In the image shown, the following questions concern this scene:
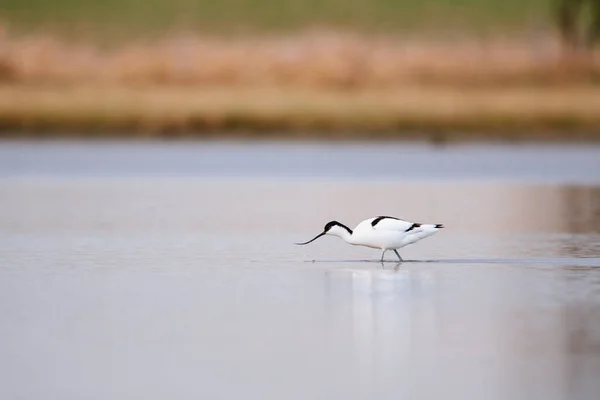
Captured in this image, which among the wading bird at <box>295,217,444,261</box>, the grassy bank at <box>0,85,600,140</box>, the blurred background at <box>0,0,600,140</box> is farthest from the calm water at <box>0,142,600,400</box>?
the blurred background at <box>0,0,600,140</box>

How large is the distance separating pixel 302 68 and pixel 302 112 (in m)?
7.43

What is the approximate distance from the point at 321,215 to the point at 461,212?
5.16 feet

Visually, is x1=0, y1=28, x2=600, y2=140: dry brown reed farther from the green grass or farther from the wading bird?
the wading bird

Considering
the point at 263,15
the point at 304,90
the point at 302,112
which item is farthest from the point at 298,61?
the point at 263,15

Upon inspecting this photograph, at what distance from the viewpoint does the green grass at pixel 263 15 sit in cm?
6694

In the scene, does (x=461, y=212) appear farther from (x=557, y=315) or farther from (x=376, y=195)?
(x=557, y=315)

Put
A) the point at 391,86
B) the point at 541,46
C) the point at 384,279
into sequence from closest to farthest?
the point at 384,279
the point at 391,86
the point at 541,46

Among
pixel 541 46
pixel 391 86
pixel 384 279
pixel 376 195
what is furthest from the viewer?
pixel 541 46

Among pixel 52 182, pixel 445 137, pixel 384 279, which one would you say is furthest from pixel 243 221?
pixel 445 137

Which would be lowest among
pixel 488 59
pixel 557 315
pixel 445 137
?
pixel 557 315

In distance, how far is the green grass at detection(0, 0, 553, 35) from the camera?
220ft

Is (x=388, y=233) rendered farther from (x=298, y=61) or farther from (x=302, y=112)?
(x=298, y=61)

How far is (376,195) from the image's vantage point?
825 inches

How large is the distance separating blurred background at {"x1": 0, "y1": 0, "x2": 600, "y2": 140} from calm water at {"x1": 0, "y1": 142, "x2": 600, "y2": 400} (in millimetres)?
19012
